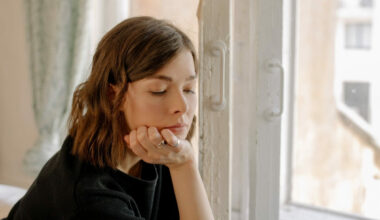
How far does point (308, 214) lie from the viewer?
1.89 m

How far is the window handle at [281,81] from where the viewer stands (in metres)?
1.41

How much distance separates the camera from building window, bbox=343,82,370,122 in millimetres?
1874

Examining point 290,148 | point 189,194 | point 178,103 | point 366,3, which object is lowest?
point 290,148

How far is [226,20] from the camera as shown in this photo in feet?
4.55

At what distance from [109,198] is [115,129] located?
0.18 m

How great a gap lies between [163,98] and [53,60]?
103 cm

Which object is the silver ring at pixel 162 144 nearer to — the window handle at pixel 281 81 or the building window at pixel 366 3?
the window handle at pixel 281 81

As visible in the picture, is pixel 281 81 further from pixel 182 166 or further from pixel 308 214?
pixel 308 214

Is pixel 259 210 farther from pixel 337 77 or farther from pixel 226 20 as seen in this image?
pixel 337 77

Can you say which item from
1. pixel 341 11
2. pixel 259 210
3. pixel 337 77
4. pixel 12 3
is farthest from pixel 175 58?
pixel 12 3

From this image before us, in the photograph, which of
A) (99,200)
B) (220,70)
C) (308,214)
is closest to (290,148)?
(308,214)

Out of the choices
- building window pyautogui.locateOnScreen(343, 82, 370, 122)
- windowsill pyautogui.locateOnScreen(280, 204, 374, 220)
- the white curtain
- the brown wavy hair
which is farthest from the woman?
building window pyautogui.locateOnScreen(343, 82, 370, 122)

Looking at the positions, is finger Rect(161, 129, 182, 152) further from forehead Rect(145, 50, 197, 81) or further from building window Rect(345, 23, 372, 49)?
building window Rect(345, 23, 372, 49)

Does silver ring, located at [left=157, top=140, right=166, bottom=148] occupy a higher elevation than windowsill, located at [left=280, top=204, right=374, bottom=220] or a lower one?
higher
